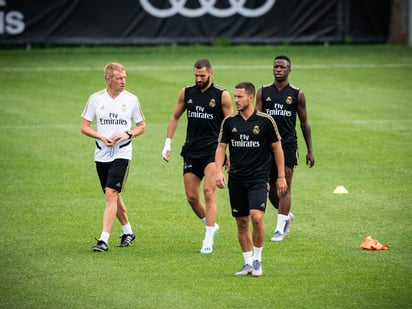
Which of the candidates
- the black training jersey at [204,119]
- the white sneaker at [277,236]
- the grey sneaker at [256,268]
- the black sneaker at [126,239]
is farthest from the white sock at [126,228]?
the grey sneaker at [256,268]

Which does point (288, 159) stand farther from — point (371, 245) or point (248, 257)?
point (248, 257)

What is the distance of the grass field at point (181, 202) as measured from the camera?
12.0 meters

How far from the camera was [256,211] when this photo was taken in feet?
40.7

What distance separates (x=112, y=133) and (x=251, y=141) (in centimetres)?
246

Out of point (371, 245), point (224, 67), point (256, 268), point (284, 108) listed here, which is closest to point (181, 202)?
point (284, 108)

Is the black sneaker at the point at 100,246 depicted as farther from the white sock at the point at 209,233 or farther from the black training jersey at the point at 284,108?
the black training jersey at the point at 284,108

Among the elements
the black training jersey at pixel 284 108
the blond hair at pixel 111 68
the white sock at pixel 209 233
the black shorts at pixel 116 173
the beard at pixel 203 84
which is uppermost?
the blond hair at pixel 111 68

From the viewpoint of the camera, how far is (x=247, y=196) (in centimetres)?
1266

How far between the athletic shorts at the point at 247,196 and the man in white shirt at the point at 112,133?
6.87ft

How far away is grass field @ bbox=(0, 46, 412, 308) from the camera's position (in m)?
12.0

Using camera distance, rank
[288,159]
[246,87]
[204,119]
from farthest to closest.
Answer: [288,159]
[204,119]
[246,87]

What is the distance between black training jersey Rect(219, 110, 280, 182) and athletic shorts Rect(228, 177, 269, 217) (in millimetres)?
80

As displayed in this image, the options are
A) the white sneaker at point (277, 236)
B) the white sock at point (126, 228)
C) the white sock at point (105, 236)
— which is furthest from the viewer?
the white sneaker at point (277, 236)

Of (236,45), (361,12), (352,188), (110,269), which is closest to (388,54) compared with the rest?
(361,12)
